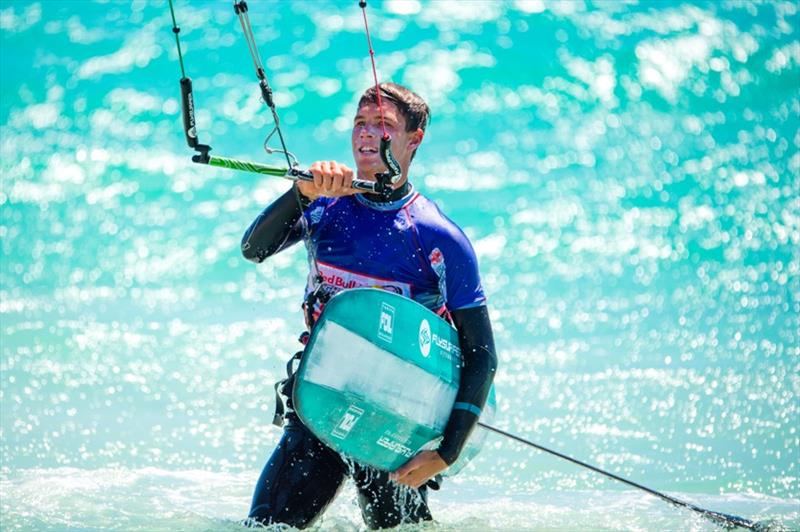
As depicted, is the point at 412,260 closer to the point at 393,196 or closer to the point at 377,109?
the point at 393,196

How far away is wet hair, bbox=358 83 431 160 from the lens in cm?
376

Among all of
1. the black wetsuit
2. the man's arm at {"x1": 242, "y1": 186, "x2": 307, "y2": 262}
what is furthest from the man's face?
the man's arm at {"x1": 242, "y1": 186, "x2": 307, "y2": 262}

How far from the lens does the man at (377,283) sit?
3527 millimetres

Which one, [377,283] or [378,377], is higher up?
[377,283]

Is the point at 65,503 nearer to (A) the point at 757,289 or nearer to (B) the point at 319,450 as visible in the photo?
(B) the point at 319,450

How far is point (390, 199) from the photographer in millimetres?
3670

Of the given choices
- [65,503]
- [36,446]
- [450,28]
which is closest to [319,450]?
[65,503]

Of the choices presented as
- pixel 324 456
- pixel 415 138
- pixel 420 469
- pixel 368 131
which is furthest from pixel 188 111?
pixel 420 469

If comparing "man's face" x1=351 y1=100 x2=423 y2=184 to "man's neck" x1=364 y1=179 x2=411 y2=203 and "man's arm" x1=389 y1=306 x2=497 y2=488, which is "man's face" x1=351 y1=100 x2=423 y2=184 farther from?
"man's arm" x1=389 y1=306 x2=497 y2=488

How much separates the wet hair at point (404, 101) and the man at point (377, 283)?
30 millimetres

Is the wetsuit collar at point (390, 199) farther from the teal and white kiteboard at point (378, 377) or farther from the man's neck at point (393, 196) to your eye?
the teal and white kiteboard at point (378, 377)

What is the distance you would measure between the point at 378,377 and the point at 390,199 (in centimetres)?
61

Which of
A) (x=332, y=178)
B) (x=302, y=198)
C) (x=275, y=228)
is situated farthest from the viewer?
(x=275, y=228)

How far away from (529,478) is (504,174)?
7.24 meters
